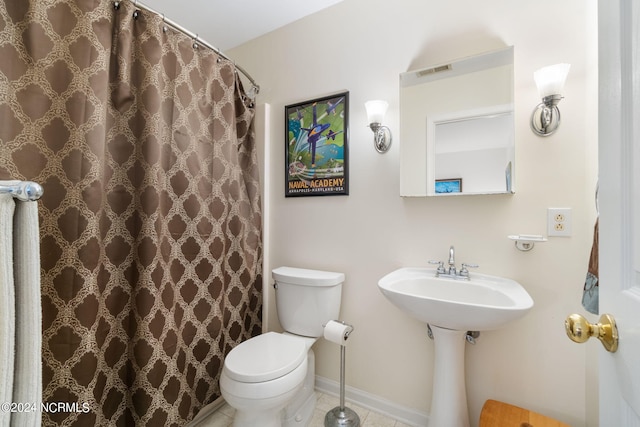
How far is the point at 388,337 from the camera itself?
4.86 feet

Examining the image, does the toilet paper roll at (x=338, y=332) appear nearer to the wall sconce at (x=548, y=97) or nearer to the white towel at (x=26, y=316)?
the white towel at (x=26, y=316)

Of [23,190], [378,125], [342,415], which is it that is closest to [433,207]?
[378,125]

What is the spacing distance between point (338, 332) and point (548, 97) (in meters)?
1.37

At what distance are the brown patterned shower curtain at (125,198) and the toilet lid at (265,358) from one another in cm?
28

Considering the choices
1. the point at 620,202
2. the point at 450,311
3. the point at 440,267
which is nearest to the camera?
the point at 620,202

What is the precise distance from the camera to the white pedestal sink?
38.0 inches

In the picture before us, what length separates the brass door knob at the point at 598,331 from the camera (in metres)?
0.43

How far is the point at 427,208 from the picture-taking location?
4.58ft

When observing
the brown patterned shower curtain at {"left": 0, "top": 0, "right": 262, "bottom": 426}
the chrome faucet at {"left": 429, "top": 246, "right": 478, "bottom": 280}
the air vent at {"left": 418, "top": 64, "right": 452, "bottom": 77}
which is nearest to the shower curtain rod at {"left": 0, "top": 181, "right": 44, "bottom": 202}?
the brown patterned shower curtain at {"left": 0, "top": 0, "right": 262, "bottom": 426}

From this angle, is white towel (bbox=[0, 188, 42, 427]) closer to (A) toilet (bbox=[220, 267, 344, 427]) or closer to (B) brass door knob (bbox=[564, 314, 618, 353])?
(A) toilet (bbox=[220, 267, 344, 427])

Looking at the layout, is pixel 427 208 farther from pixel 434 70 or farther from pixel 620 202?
pixel 620 202

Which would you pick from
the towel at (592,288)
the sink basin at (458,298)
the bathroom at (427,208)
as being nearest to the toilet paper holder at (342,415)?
the bathroom at (427,208)

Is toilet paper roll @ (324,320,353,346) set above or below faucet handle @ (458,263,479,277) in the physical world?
below

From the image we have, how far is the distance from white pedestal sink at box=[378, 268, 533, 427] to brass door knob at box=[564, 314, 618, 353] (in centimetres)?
48
